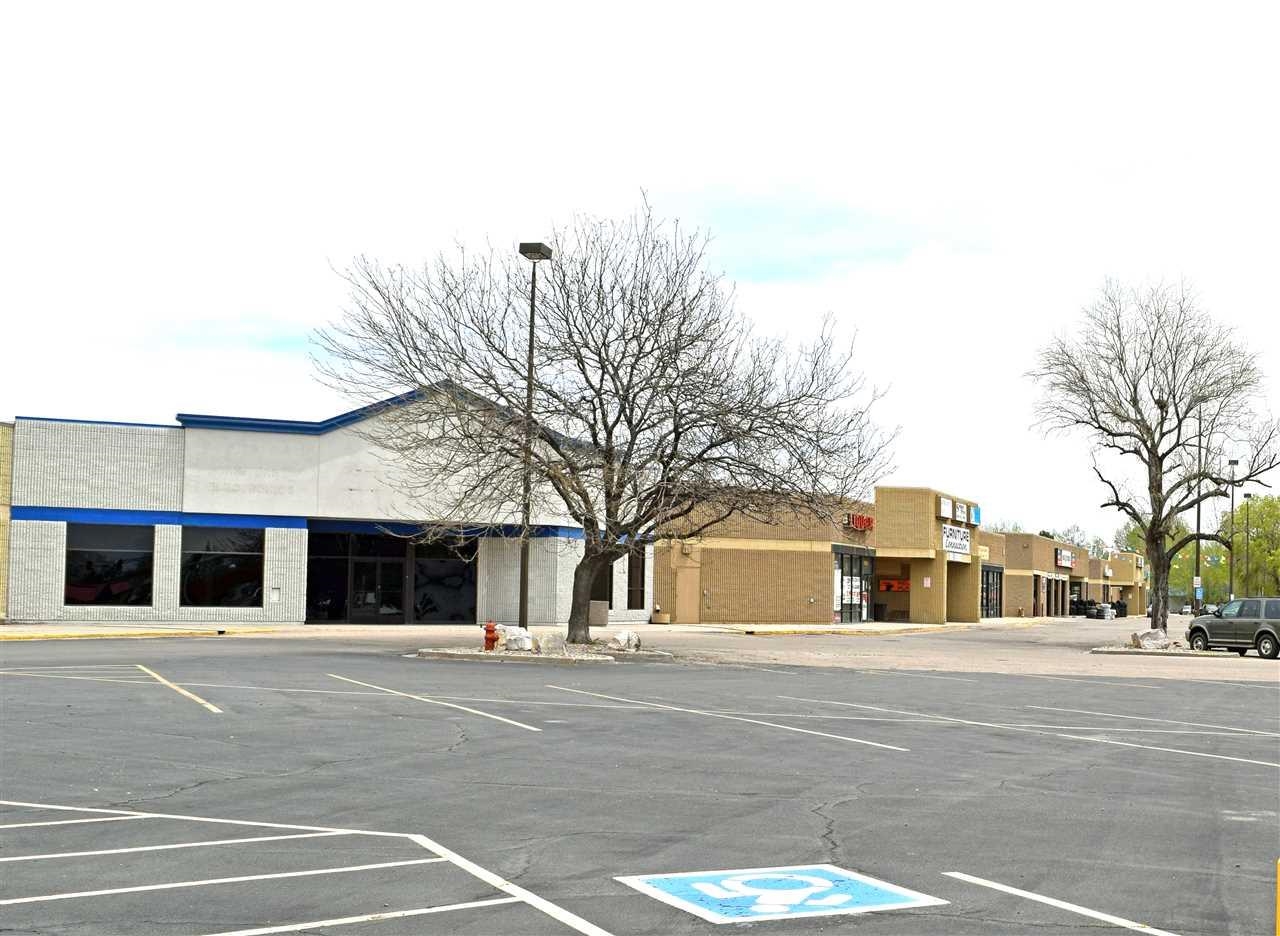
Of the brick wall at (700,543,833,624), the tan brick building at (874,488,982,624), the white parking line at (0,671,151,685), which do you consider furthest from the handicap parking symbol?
the tan brick building at (874,488,982,624)

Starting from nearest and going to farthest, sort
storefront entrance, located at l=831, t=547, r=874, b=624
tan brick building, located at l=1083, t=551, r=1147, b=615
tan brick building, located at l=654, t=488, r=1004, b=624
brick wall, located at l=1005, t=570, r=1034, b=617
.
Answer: tan brick building, located at l=654, t=488, r=1004, b=624
storefront entrance, located at l=831, t=547, r=874, b=624
brick wall, located at l=1005, t=570, r=1034, b=617
tan brick building, located at l=1083, t=551, r=1147, b=615

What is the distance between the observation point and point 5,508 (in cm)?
3906

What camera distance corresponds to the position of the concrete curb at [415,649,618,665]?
2892cm

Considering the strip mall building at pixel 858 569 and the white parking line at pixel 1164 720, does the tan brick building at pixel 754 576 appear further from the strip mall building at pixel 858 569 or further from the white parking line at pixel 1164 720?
the white parking line at pixel 1164 720

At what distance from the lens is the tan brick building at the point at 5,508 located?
38938 millimetres

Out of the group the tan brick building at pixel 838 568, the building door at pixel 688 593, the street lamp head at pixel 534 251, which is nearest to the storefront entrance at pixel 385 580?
the tan brick building at pixel 838 568

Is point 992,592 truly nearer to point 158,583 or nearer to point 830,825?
point 158,583

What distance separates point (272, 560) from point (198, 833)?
3371 centimetres

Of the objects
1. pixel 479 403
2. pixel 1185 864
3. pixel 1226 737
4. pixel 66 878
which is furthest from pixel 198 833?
pixel 479 403

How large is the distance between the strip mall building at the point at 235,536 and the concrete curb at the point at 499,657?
8322 millimetres

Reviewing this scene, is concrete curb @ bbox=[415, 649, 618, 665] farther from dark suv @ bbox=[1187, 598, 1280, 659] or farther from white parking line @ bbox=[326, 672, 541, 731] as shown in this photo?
dark suv @ bbox=[1187, 598, 1280, 659]

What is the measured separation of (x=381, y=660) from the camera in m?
27.8

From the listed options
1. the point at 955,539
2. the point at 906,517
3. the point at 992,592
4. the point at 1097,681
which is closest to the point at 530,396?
the point at 1097,681

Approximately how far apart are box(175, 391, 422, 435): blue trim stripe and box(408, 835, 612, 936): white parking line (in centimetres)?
3201
